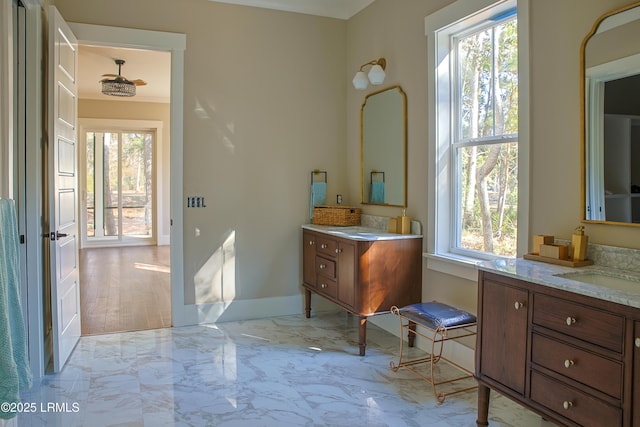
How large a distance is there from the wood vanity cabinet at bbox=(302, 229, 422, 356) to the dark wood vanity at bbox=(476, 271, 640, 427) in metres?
1.13

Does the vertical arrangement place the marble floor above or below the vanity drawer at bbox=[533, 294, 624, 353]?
below

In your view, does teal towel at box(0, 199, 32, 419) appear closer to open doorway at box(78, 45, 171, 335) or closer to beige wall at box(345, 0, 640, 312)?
beige wall at box(345, 0, 640, 312)

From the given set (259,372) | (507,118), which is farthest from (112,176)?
(507,118)

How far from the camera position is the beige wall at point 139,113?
8.79 m

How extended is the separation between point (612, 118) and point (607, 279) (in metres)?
0.73

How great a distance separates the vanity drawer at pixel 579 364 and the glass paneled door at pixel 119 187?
866cm

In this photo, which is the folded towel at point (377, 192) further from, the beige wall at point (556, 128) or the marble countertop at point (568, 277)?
the marble countertop at point (568, 277)

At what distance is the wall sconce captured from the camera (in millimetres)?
3896

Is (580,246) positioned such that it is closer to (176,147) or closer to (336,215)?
(336,215)

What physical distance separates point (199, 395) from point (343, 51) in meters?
3.31

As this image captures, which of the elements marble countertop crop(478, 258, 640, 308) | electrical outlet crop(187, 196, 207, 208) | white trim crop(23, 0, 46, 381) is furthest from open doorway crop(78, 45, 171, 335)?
marble countertop crop(478, 258, 640, 308)

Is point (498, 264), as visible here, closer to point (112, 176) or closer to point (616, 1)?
point (616, 1)

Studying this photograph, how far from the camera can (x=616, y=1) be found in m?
2.21

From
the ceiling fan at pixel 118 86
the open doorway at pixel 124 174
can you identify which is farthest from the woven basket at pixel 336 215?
the open doorway at pixel 124 174
